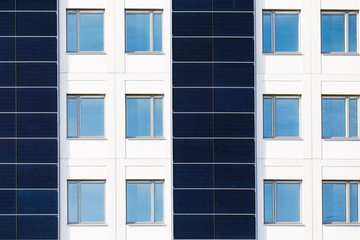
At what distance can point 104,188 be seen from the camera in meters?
17.0

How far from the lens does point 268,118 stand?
17234 millimetres

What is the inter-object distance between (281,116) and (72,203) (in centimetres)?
909

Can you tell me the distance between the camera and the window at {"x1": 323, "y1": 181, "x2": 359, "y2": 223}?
17.0 meters

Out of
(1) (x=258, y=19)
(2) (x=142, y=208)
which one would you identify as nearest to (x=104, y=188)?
(2) (x=142, y=208)

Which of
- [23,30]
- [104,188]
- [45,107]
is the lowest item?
[104,188]

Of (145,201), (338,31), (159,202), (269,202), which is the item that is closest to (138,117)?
(145,201)

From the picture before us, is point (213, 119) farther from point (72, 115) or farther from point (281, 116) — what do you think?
point (72, 115)

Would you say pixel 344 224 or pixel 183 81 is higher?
pixel 183 81

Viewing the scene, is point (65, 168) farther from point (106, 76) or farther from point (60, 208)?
point (106, 76)

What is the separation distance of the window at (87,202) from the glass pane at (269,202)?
21.3 feet

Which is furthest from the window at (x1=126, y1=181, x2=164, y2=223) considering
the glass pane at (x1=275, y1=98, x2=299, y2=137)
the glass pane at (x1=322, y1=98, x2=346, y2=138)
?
the glass pane at (x1=322, y1=98, x2=346, y2=138)

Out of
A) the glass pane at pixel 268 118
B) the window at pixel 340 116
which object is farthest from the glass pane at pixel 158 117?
the window at pixel 340 116

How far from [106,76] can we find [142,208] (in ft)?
17.9

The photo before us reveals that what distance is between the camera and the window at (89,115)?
17.2m
